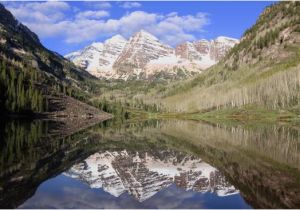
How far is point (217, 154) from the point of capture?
179ft

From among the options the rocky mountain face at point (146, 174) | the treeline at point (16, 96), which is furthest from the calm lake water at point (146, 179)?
the treeline at point (16, 96)

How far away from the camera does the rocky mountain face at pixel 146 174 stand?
1248 inches

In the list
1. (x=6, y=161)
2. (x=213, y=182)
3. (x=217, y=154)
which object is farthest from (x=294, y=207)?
(x=217, y=154)

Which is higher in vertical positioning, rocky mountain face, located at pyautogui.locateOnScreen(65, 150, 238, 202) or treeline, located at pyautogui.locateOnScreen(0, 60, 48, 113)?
treeline, located at pyautogui.locateOnScreen(0, 60, 48, 113)

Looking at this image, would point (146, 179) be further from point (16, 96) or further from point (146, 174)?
point (16, 96)

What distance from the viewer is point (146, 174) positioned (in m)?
39.4

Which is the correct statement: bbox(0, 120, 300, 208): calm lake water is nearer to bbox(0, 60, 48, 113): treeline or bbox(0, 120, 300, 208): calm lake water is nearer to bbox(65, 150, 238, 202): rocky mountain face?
bbox(65, 150, 238, 202): rocky mountain face

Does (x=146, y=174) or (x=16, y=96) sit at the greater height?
(x=16, y=96)

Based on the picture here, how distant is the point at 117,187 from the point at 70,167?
9.94 meters

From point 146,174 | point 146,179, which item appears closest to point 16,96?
point 146,174

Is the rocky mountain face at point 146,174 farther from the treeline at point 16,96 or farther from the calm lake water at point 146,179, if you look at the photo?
the treeline at point 16,96

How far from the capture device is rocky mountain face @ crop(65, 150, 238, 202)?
31.7 metres

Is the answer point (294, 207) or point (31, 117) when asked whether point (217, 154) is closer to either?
point (294, 207)

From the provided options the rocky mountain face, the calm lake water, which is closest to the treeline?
the calm lake water
